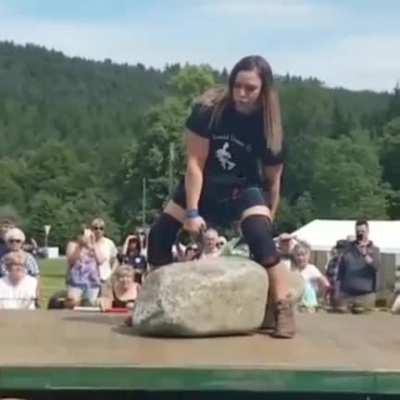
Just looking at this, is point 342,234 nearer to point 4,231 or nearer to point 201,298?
point 4,231

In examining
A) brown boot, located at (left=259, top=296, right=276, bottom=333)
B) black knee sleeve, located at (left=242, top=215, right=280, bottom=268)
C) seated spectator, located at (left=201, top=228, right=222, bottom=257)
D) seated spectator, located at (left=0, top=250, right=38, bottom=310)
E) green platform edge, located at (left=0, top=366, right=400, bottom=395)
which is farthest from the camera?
seated spectator, located at (left=0, top=250, right=38, bottom=310)

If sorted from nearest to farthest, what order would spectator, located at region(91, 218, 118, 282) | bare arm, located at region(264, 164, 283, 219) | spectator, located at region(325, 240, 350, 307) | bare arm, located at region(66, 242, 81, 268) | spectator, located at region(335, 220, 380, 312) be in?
bare arm, located at region(264, 164, 283, 219)
spectator, located at region(335, 220, 380, 312)
spectator, located at region(325, 240, 350, 307)
bare arm, located at region(66, 242, 81, 268)
spectator, located at region(91, 218, 118, 282)

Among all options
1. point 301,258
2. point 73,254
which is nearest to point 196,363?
point 301,258

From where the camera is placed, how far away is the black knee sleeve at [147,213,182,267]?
677cm

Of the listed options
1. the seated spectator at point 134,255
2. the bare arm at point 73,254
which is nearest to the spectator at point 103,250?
the seated spectator at point 134,255

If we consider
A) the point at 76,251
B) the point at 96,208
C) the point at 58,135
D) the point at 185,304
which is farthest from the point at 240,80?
the point at 58,135

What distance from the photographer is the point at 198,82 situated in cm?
7731

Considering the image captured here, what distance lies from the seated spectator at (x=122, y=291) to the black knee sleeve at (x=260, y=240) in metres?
2.65

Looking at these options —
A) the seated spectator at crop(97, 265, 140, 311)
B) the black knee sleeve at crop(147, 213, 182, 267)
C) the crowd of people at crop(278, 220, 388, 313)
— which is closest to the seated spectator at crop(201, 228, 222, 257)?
the seated spectator at crop(97, 265, 140, 311)

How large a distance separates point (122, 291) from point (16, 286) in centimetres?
84

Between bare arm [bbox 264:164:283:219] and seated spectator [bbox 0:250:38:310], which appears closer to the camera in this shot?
bare arm [bbox 264:164:283:219]

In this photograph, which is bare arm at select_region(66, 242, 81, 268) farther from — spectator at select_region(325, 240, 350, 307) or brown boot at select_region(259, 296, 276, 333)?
brown boot at select_region(259, 296, 276, 333)

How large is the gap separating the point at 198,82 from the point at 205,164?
7110 cm

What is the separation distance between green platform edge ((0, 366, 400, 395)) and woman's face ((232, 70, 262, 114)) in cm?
201
